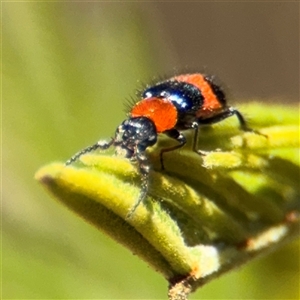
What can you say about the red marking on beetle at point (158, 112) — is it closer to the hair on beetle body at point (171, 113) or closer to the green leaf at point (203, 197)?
the hair on beetle body at point (171, 113)

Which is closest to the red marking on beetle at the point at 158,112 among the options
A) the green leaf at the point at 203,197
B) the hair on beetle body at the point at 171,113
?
the hair on beetle body at the point at 171,113

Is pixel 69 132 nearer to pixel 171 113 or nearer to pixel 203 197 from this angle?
pixel 171 113

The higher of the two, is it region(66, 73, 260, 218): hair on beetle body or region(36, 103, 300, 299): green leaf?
region(66, 73, 260, 218): hair on beetle body

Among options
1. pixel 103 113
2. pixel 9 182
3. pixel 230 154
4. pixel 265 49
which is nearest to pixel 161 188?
pixel 230 154

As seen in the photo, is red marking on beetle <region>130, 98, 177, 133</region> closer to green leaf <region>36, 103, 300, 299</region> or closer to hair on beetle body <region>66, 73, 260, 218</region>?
hair on beetle body <region>66, 73, 260, 218</region>

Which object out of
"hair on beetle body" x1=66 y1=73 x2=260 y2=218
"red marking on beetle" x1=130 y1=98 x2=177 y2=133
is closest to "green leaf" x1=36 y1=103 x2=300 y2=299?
"hair on beetle body" x1=66 y1=73 x2=260 y2=218
